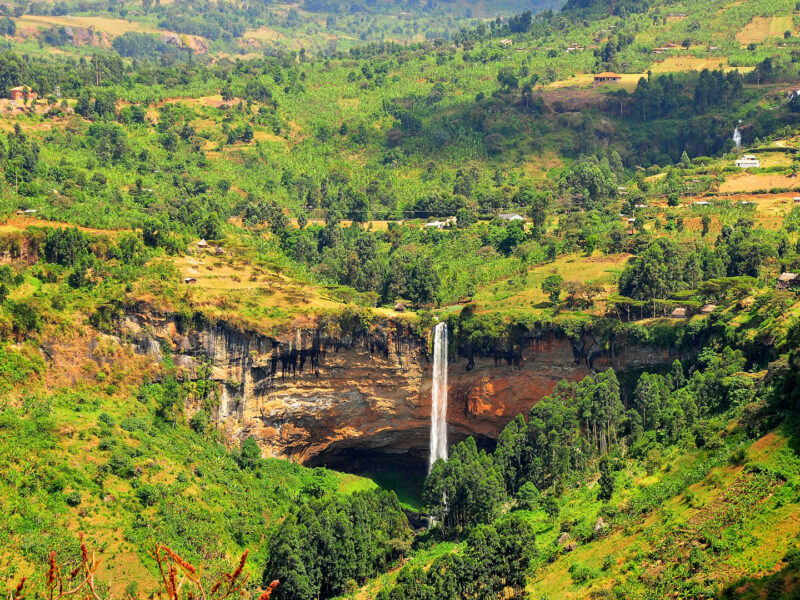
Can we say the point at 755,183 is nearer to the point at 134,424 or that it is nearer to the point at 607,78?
the point at 607,78

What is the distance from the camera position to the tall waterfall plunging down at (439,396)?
69.2 metres

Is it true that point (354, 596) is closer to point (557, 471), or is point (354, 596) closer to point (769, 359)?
point (557, 471)

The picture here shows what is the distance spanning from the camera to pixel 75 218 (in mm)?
70938

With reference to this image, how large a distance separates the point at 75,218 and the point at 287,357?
17959 millimetres

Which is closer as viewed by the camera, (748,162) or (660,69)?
(748,162)

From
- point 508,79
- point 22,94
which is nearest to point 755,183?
point 508,79

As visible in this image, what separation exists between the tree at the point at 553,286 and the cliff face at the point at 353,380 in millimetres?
3792

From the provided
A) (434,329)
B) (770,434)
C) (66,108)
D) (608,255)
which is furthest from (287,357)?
(66,108)

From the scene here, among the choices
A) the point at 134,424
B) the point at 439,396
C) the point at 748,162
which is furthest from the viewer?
the point at 748,162

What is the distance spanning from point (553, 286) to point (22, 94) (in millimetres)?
61886

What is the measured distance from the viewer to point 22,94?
104 m

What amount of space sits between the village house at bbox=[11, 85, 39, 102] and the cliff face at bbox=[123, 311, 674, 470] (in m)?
50.0

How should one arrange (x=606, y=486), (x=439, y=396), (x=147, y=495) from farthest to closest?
1. (x=439, y=396)
2. (x=147, y=495)
3. (x=606, y=486)

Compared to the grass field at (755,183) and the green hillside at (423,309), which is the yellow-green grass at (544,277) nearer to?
the green hillside at (423,309)
